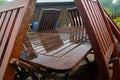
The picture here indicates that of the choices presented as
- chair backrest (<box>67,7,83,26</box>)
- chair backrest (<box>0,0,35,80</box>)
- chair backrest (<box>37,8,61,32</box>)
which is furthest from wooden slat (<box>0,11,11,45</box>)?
chair backrest (<box>67,7,83,26</box>)

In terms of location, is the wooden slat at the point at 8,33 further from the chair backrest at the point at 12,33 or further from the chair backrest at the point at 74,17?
the chair backrest at the point at 74,17

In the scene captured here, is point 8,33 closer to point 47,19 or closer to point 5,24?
point 5,24

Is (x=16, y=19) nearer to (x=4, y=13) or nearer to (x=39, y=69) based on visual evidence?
(x=4, y=13)

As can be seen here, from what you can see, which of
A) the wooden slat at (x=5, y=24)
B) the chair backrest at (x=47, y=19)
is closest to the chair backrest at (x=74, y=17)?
the chair backrest at (x=47, y=19)

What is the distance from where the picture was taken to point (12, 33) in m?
0.99

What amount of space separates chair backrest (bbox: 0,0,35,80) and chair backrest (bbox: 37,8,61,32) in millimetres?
2170

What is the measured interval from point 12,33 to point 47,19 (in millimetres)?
2448

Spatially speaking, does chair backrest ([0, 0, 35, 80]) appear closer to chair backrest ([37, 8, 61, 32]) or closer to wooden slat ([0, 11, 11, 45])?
wooden slat ([0, 11, 11, 45])

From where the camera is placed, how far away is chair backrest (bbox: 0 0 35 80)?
897 mm

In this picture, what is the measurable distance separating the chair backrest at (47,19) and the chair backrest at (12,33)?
85.4 inches

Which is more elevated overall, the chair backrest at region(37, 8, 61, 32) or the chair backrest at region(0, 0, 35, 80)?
the chair backrest at region(37, 8, 61, 32)

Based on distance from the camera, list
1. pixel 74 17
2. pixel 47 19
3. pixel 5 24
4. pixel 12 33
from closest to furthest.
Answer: pixel 12 33 < pixel 5 24 < pixel 47 19 < pixel 74 17

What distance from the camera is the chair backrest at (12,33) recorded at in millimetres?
897

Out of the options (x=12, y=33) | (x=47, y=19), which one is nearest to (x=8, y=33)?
(x=12, y=33)
